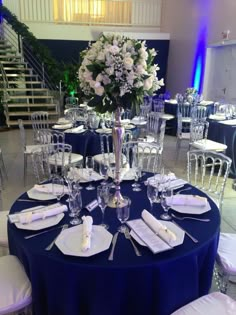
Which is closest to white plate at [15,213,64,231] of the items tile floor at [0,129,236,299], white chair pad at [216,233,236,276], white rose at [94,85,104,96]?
white rose at [94,85,104,96]

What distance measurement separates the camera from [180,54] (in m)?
9.68

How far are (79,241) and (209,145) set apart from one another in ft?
11.5

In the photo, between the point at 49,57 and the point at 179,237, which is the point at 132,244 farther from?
the point at 49,57

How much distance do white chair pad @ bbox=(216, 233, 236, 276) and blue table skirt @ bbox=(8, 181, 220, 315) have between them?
11.5 inches

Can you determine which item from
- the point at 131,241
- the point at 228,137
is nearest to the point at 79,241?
the point at 131,241

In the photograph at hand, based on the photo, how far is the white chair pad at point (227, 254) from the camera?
1.81m

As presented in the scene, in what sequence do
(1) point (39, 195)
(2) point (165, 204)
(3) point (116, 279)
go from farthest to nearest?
A: (1) point (39, 195), (2) point (165, 204), (3) point (116, 279)

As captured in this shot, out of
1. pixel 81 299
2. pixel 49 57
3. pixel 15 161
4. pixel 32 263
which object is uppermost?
pixel 49 57

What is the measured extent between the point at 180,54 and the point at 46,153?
771 cm

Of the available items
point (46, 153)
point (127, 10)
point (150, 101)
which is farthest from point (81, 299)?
point (127, 10)

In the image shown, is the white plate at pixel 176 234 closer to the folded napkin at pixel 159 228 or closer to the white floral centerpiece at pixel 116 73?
the folded napkin at pixel 159 228

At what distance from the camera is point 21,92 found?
902cm

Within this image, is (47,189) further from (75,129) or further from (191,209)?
(75,129)

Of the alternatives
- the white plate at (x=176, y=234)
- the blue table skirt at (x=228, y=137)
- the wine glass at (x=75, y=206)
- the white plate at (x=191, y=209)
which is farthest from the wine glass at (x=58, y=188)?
the blue table skirt at (x=228, y=137)
